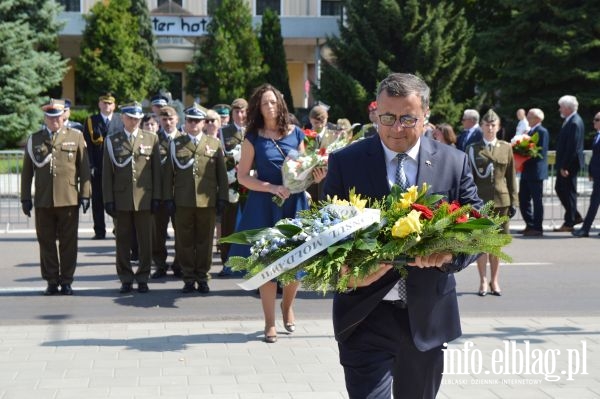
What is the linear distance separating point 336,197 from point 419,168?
406 millimetres

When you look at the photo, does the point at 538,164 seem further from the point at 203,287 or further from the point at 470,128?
the point at 203,287

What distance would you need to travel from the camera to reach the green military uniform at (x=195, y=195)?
10.7 meters

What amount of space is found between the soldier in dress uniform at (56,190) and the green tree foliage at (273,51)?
29.2m

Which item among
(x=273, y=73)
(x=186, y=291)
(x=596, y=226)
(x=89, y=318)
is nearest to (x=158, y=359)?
(x=89, y=318)

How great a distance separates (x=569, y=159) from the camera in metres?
17.2

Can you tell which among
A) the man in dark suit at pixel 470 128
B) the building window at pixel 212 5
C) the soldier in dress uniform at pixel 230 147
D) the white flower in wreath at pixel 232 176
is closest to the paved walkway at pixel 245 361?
the white flower in wreath at pixel 232 176

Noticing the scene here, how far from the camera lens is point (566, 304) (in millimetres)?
10195

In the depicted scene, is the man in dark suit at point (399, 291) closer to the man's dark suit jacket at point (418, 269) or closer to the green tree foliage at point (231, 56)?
the man's dark suit jacket at point (418, 269)

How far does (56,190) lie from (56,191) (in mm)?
11

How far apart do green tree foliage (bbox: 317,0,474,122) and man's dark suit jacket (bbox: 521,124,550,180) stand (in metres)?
16.2

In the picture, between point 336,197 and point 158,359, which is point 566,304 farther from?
point 336,197

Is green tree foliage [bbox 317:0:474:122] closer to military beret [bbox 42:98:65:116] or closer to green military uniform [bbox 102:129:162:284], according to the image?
green military uniform [bbox 102:129:162:284]

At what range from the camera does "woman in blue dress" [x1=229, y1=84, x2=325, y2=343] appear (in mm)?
8594

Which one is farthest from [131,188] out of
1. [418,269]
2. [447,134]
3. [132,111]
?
[418,269]
